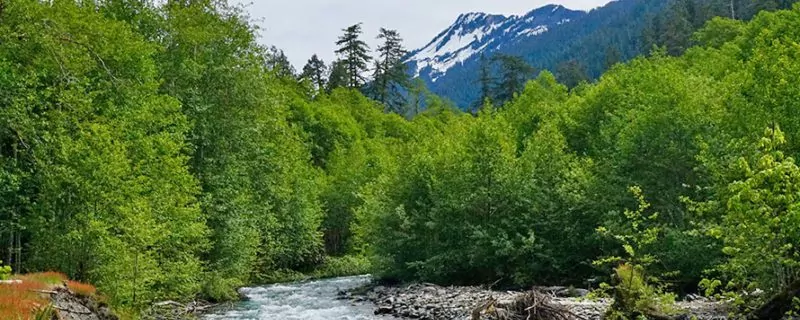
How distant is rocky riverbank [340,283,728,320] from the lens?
1761 cm

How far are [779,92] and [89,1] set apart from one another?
91.4ft

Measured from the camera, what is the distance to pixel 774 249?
11.0 m

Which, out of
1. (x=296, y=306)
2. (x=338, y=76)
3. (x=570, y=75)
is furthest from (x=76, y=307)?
(x=570, y=75)

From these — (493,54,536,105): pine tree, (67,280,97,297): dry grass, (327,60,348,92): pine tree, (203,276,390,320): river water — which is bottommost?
(203,276,390,320): river water

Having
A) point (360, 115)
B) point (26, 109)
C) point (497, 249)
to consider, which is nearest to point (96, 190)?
point (26, 109)

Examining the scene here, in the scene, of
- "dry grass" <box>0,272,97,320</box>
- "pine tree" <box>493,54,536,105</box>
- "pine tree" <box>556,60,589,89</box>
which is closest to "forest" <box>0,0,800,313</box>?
"dry grass" <box>0,272,97,320</box>

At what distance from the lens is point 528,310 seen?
16.4m

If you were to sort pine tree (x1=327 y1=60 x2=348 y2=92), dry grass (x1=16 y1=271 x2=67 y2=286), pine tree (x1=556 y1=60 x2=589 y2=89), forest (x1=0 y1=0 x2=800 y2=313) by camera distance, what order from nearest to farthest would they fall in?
1. dry grass (x1=16 y1=271 x2=67 y2=286)
2. forest (x1=0 y1=0 x2=800 y2=313)
3. pine tree (x1=327 y1=60 x2=348 y2=92)
4. pine tree (x1=556 y1=60 x2=589 y2=89)

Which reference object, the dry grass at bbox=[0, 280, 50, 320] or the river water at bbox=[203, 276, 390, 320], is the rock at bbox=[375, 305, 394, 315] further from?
the dry grass at bbox=[0, 280, 50, 320]

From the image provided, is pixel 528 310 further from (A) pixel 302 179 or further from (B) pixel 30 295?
(A) pixel 302 179

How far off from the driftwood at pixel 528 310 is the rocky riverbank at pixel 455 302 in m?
0.49

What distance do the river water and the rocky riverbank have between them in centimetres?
97

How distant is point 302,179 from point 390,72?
183 feet

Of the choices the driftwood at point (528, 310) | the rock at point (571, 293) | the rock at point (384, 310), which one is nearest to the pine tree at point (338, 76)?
the rock at point (384, 310)
